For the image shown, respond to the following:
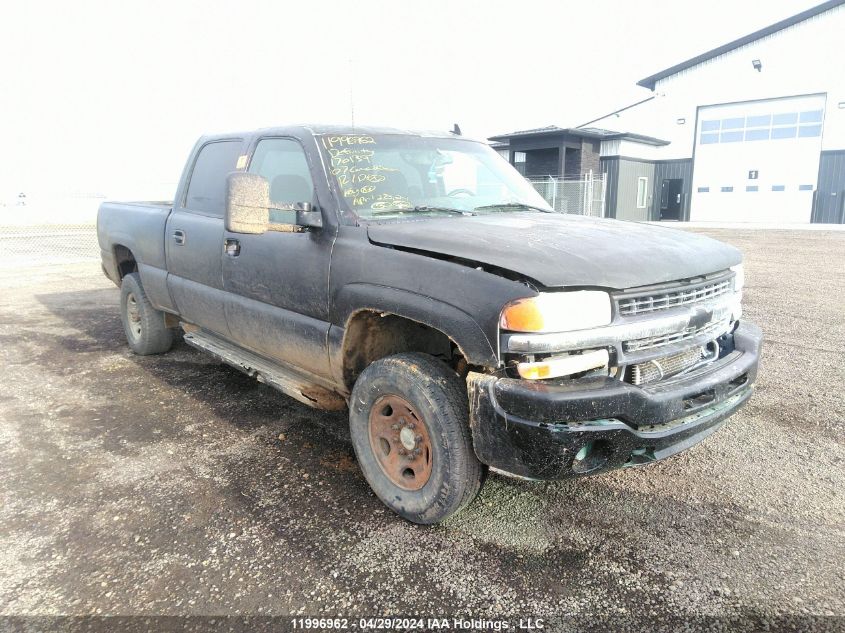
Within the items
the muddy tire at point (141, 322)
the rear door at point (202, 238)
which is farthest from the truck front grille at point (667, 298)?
the muddy tire at point (141, 322)

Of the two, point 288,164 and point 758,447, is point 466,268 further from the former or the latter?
point 758,447

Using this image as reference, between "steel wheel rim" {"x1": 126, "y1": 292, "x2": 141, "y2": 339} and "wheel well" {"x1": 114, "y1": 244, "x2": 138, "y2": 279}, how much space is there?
330mm

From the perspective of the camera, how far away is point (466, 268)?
2477 millimetres

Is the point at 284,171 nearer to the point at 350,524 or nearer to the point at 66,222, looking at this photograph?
the point at 350,524

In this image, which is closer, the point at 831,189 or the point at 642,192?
the point at 831,189

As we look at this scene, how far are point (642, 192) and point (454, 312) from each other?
99.5 feet

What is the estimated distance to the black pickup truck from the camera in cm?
231

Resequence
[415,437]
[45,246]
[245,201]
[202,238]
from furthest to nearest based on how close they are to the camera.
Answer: [45,246] → [202,238] → [245,201] → [415,437]

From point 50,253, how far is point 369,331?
1434 centimetres

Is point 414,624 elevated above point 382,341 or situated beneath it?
situated beneath

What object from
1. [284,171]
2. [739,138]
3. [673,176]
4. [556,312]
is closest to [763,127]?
[739,138]

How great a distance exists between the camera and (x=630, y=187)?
94.8ft

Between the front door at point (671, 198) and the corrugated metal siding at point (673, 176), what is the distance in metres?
0.15

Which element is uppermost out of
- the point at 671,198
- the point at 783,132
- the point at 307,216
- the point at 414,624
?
the point at 783,132
